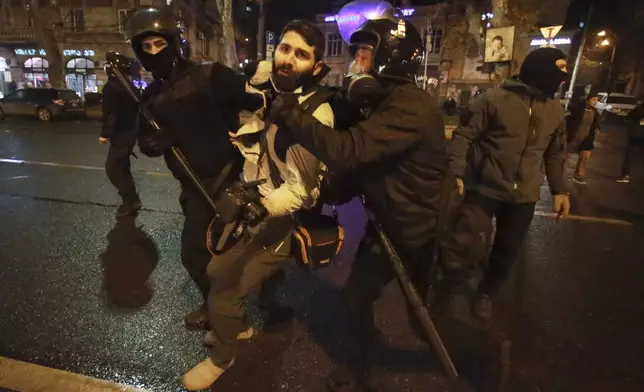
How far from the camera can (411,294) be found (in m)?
2.17

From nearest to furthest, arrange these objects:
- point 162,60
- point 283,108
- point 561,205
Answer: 1. point 283,108
2. point 162,60
3. point 561,205

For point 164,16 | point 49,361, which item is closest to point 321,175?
point 164,16

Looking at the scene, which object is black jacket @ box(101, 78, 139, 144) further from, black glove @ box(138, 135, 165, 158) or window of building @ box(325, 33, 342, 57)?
window of building @ box(325, 33, 342, 57)

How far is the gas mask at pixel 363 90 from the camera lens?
1867 millimetres

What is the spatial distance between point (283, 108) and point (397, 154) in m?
0.53

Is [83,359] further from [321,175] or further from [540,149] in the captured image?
[540,149]

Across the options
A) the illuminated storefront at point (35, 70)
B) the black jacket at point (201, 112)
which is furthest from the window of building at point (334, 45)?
the black jacket at point (201, 112)

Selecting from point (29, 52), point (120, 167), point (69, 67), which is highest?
point (29, 52)

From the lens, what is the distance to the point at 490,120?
302cm

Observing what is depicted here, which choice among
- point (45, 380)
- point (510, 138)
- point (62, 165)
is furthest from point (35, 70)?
point (510, 138)

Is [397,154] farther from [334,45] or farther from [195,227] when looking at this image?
[334,45]

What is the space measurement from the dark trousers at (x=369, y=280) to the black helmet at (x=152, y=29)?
1650mm

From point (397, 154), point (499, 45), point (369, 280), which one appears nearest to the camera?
point (397, 154)

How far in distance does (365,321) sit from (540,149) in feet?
5.73
